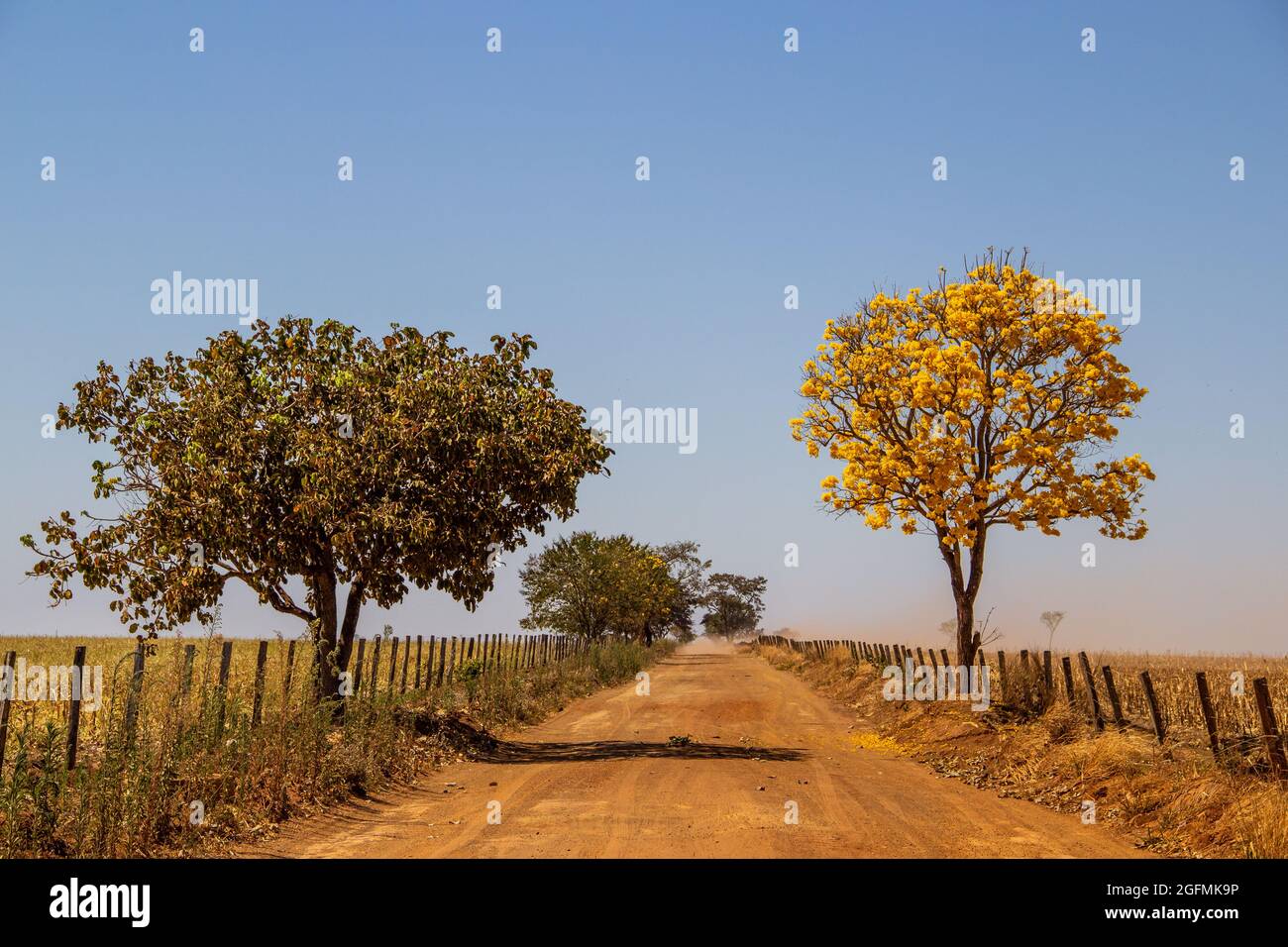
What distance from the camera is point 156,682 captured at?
11375mm

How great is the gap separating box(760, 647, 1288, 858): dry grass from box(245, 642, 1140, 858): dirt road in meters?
0.58

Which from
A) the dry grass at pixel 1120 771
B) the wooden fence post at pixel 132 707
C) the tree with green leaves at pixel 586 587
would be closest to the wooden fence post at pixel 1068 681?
the dry grass at pixel 1120 771

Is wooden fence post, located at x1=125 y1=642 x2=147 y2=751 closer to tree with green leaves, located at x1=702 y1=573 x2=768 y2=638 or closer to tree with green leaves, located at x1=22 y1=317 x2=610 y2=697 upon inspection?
tree with green leaves, located at x1=22 y1=317 x2=610 y2=697

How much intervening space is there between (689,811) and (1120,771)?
5.97 metres

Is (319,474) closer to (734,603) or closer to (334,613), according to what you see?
(334,613)

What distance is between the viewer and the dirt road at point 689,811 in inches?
405

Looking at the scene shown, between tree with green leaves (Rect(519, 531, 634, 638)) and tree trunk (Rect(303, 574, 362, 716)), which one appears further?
tree with green leaves (Rect(519, 531, 634, 638))

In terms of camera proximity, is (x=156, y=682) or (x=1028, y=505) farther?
(x=1028, y=505)

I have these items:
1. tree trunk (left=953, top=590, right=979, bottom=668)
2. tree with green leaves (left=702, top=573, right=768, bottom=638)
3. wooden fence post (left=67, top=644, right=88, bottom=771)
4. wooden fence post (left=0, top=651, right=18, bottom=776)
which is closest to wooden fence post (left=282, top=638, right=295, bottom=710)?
wooden fence post (left=67, top=644, right=88, bottom=771)

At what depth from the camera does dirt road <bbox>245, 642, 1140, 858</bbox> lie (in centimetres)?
1030
